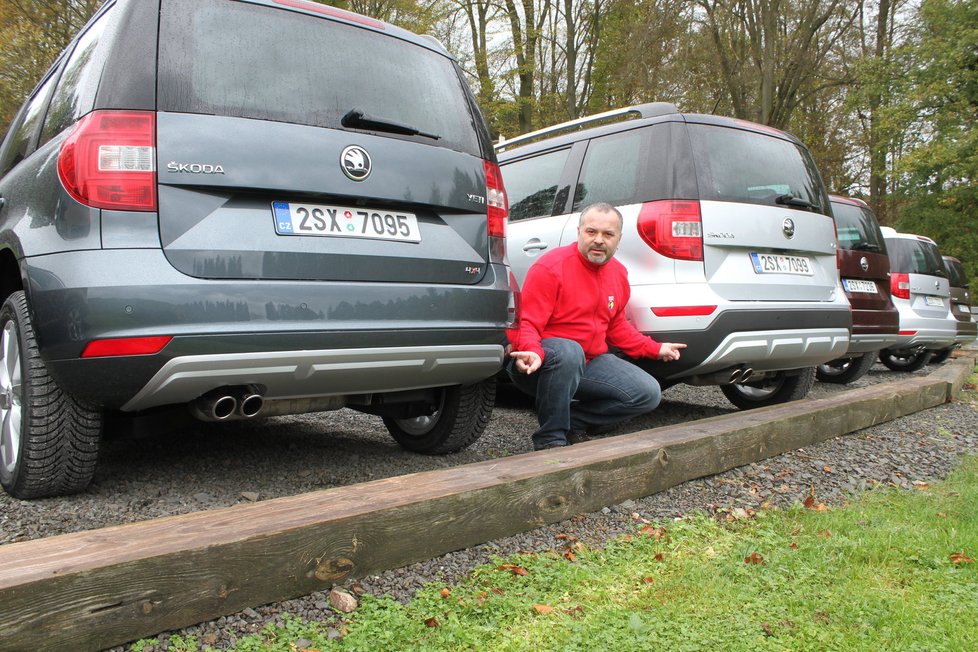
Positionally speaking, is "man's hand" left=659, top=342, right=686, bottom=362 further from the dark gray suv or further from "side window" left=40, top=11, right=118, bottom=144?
"side window" left=40, top=11, right=118, bottom=144

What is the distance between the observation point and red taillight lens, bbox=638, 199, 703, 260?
4.12 m

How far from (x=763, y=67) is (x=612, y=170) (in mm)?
16512

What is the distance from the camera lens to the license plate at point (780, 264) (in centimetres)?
438

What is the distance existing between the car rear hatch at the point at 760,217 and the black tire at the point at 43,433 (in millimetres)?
2969

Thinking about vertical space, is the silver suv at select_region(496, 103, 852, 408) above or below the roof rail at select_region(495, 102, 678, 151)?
below

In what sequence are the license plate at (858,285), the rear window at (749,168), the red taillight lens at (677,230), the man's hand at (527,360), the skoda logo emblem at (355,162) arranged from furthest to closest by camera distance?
the license plate at (858,285)
the rear window at (749,168)
the red taillight lens at (677,230)
the man's hand at (527,360)
the skoda logo emblem at (355,162)

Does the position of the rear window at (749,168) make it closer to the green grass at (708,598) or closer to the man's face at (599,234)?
the man's face at (599,234)

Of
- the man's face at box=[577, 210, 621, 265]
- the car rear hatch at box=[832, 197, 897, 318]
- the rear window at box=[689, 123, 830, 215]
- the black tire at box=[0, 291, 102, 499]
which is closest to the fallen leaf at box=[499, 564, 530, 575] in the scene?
the black tire at box=[0, 291, 102, 499]

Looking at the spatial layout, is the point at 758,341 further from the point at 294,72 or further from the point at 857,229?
the point at 857,229

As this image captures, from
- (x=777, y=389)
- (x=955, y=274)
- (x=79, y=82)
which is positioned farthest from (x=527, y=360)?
(x=955, y=274)

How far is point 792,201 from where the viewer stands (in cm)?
466

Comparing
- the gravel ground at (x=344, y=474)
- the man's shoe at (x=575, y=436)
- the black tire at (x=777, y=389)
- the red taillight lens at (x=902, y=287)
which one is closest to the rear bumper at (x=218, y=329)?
the gravel ground at (x=344, y=474)

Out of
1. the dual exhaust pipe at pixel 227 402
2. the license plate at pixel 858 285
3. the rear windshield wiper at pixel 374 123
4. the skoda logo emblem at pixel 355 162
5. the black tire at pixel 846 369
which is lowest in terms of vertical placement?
the black tire at pixel 846 369

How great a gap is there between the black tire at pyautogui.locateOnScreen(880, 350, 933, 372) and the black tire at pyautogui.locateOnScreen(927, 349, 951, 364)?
2.01ft
